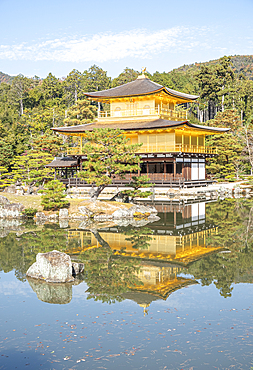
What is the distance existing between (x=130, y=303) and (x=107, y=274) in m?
2.27

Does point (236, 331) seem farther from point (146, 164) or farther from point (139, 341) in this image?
point (146, 164)

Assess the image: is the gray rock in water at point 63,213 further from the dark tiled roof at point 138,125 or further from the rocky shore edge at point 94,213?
the dark tiled roof at point 138,125

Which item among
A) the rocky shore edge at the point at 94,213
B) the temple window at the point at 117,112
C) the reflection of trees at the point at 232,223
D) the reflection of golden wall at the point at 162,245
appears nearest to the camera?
the reflection of golden wall at the point at 162,245

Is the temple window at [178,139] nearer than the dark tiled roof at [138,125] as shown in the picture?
No

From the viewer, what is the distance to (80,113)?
187 feet

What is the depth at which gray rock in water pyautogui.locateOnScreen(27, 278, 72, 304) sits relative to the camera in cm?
949

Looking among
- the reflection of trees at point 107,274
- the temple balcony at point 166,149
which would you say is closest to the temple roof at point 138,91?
the temple balcony at point 166,149

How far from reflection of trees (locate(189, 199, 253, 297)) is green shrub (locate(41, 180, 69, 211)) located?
30.1 ft

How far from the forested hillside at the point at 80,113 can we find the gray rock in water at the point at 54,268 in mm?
21783

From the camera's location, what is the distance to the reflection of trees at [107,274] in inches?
382

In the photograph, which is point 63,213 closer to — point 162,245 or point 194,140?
point 162,245

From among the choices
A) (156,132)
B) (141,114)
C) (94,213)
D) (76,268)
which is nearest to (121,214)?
(94,213)

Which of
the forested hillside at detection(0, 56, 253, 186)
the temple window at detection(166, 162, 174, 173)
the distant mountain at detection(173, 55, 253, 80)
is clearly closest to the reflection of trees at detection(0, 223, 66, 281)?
the forested hillside at detection(0, 56, 253, 186)

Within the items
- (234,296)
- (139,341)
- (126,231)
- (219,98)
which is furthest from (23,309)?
(219,98)
